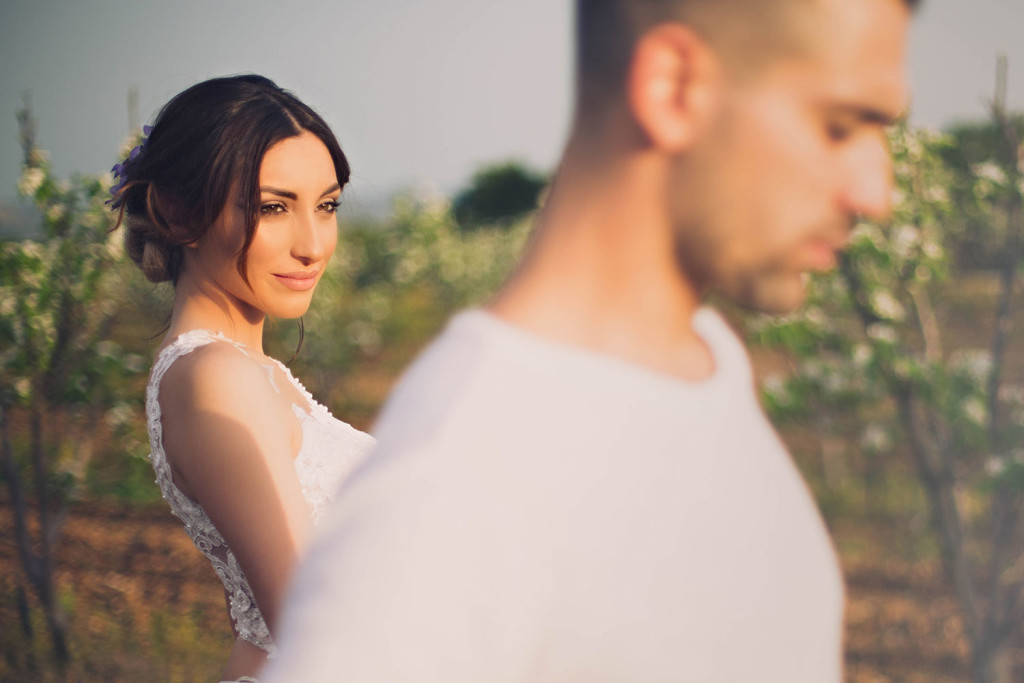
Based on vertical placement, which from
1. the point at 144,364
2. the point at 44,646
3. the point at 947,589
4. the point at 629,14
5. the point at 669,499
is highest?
the point at 629,14

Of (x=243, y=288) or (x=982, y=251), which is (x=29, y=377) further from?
(x=982, y=251)

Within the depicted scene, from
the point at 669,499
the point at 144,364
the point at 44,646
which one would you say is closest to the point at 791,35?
the point at 669,499

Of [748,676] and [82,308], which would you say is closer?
[748,676]

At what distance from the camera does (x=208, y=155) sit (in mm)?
1691

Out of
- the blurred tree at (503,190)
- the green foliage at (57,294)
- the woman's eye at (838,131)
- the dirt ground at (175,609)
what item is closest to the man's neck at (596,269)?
the woman's eye at (838,131)

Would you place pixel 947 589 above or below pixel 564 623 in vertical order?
below

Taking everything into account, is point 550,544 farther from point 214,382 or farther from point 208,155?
point 208,155

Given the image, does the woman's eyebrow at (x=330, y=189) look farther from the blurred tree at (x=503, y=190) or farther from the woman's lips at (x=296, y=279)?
the blurred tree at (x=503, y=190)

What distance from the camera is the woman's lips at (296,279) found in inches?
68.9

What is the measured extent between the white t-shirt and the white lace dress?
41.9 inches

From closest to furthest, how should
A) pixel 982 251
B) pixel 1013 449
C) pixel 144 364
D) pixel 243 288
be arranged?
1. pixel 243 288
2. pixel 1013 449
3. pixel 144 364
4. pixel 982 251

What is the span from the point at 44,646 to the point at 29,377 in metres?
2.28

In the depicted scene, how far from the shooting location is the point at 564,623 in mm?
666

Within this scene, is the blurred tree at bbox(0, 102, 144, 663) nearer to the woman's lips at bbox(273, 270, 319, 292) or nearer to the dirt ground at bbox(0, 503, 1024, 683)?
the dirt ground at bbox(0, 503, 1024, 683)
